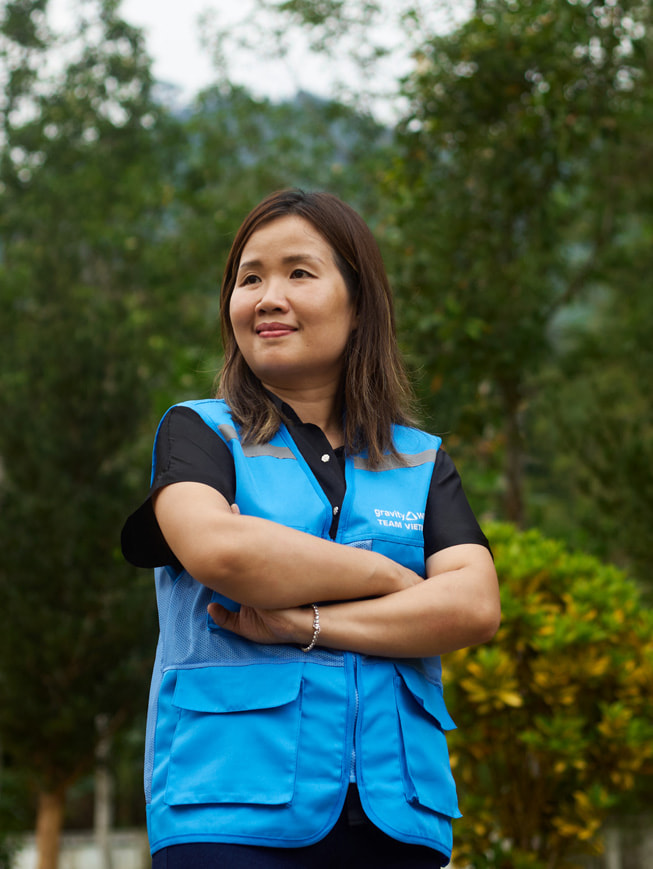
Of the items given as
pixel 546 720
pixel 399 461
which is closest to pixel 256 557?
pixel 399 461

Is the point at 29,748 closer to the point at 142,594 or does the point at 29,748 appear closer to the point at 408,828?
the point at 142,594

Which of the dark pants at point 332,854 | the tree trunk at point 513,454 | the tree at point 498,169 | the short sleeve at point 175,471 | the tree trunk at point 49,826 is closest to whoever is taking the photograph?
the dark pants at point 332,854

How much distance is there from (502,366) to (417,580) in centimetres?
578

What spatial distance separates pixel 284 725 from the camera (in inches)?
58.0

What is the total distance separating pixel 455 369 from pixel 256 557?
18.6 ft

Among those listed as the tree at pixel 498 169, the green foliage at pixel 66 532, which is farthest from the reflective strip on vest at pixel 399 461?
the green foliage at pixel 66 532

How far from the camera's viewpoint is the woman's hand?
154 cm

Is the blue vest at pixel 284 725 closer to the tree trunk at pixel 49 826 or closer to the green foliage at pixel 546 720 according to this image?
the green foliage at pixel 546 720

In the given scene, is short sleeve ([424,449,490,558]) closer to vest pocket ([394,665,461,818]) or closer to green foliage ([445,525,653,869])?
vest pocket ([394,665,461,818])

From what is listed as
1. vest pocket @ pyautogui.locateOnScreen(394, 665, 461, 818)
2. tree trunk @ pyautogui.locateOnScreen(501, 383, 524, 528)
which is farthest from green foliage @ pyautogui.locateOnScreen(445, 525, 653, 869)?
tree trunk @ pyautogui.locateOnScreen(501, 383, 524, 528)

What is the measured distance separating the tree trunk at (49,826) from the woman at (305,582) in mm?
9435

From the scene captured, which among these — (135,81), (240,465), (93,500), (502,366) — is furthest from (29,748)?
(135,81)

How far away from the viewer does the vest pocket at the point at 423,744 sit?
4.99ft

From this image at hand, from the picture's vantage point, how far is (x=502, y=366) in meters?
7.32
